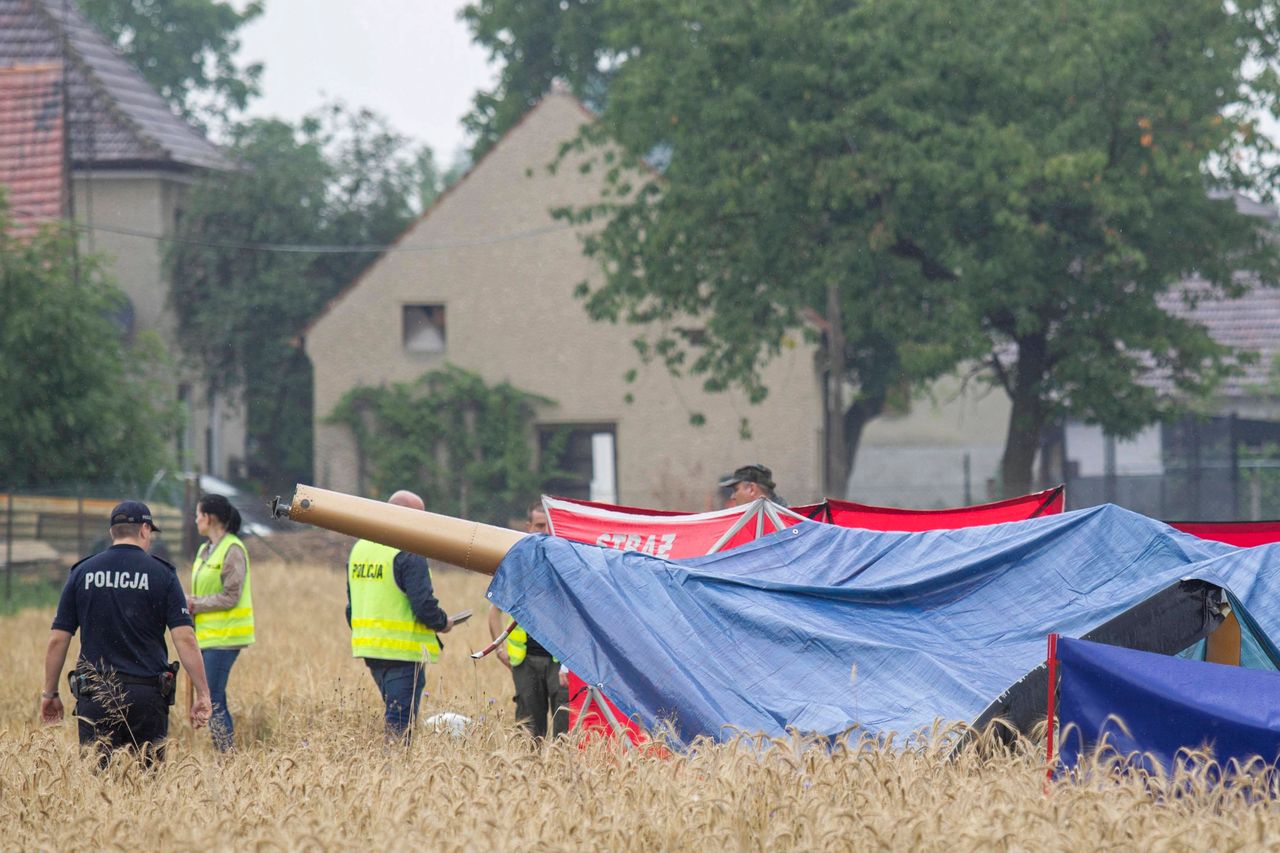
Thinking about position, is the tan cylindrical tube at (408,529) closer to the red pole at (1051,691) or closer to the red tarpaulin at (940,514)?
the red pole at (1051,691)

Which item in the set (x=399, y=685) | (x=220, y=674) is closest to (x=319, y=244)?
(x=220, y=674)

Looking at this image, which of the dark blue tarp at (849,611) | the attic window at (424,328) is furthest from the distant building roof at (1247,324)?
the dark blue tarp at (849,611)

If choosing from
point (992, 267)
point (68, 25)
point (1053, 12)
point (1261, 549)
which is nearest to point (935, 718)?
point (1261, 549)

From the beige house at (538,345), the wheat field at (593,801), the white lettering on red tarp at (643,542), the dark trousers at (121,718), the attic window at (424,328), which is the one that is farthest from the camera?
the attic window at (424,328)

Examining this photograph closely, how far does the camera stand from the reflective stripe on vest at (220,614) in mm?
10367

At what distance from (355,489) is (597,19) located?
1188 centimetres

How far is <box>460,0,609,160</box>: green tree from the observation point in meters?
37.7

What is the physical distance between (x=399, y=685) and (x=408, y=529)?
4.67ft

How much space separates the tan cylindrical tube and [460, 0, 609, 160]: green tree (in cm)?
2955

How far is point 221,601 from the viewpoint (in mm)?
10305

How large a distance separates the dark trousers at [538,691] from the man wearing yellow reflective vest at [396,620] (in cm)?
56

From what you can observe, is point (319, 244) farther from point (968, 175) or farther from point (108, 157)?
point (968, 175)

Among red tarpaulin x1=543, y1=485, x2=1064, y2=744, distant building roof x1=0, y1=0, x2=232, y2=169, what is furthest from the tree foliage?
red tarpaulin x1=543, y1=485, x2=1064, y2=744

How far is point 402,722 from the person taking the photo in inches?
386
